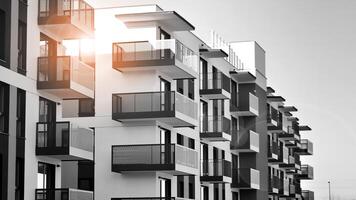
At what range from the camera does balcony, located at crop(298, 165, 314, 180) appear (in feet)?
208

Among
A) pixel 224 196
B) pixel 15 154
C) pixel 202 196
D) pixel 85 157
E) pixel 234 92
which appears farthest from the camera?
pixel 234 92

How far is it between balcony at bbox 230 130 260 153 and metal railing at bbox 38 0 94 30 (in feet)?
55.1

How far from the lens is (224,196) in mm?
43719

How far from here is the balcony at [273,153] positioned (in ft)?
173

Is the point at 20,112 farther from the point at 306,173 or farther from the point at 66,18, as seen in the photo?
the point at 306,173

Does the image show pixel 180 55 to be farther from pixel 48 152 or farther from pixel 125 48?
pixel 48 152

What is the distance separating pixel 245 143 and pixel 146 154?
13.3 metres

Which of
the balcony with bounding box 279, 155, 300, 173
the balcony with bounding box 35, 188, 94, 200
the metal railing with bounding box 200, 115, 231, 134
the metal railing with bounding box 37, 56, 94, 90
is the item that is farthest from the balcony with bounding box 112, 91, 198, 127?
the balcony with bounding box 279, 155, 300, 173

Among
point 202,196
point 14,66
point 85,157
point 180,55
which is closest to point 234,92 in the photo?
point 202,196

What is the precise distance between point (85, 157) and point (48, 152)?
6.61ft

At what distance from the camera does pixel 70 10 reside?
93.6ft

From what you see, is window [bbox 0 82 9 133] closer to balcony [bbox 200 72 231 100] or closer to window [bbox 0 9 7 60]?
window [bbox 0 9 7 60]

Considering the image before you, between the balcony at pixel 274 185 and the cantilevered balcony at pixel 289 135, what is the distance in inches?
223

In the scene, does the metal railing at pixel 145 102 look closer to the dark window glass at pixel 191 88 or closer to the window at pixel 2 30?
the dark window glass at pixel 191 88
